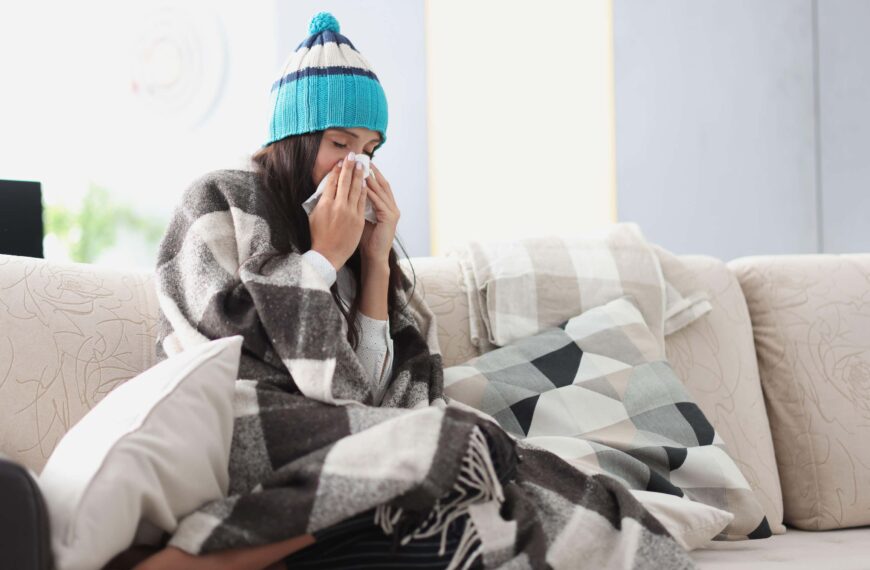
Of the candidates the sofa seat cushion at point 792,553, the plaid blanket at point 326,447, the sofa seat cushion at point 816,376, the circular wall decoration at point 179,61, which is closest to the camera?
the plaid blanket at point 326,447

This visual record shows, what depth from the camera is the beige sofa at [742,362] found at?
1.41m

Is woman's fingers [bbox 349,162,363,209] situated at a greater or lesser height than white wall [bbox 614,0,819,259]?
lesser

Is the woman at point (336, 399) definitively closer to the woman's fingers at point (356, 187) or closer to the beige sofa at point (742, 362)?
the woman's fingers at point (356, 187)

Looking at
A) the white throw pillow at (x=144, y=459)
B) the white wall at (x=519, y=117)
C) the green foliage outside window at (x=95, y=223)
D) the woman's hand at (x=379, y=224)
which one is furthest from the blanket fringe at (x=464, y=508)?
the green foliage outside window at (x=95, y=223)

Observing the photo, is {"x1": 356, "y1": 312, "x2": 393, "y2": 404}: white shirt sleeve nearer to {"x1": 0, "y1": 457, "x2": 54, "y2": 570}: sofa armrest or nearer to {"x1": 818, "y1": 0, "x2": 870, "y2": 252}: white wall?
{"x1": 0, "y1": 457, "x2": 54, "y2": 570}: sofa armrest

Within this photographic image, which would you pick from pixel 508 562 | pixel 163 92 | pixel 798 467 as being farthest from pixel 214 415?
pixel 163 92

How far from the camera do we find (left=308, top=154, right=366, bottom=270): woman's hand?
1462mm

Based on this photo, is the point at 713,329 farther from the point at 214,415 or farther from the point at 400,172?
the point at 400,172

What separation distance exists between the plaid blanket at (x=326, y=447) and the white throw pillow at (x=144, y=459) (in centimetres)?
5

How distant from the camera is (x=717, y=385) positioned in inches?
70.3

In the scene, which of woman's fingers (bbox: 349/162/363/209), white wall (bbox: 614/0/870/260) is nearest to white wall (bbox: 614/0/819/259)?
white wall (bbox: 614/0/870/260)

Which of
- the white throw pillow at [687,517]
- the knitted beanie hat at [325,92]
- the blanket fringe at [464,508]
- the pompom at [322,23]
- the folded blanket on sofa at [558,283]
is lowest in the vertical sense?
the white throw pillow at [687,517]

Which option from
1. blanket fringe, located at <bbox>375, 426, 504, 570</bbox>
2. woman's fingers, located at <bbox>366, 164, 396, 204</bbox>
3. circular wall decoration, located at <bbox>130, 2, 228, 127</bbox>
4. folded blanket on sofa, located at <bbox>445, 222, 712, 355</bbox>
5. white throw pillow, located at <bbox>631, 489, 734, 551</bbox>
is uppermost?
circular wall decoration, located at <bbox>130, 2, 228, 127</bbox>

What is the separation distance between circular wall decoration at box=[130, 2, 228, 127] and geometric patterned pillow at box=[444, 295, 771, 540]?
10.7 feet
